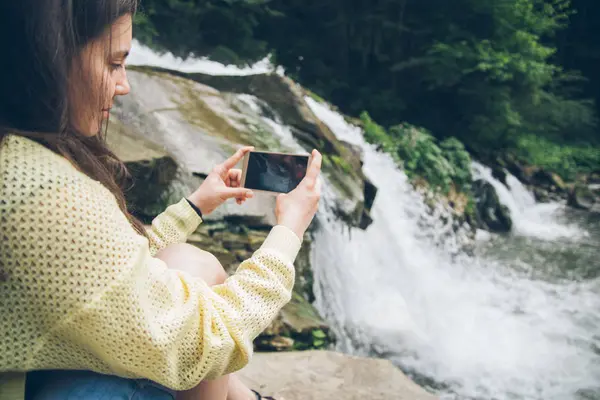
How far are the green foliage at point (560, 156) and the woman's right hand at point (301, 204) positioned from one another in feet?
36.3

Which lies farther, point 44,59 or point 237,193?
point 237,193

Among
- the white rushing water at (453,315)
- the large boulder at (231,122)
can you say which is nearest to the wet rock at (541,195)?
the white rushing water at (453,315)

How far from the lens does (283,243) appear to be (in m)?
1.21

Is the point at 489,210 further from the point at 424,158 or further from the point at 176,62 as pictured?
the point at 176,62

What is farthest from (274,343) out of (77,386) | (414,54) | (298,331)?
(414,54)

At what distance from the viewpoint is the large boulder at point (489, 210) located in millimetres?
8250

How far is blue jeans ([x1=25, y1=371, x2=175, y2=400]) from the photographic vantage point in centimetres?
104

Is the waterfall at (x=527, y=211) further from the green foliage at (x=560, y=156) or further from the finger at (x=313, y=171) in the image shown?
the finger at (x=313, y=171)

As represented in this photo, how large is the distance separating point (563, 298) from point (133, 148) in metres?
4.31

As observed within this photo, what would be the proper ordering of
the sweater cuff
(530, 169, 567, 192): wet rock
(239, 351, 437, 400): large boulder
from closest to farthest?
1. the sweater cuff
2. (239, 351, 437, 400): large boulder
3. (530, 169, 567, 192): wet rock

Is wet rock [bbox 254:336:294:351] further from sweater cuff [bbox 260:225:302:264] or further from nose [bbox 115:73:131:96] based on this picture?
nose [bbox 115:73:131:96]

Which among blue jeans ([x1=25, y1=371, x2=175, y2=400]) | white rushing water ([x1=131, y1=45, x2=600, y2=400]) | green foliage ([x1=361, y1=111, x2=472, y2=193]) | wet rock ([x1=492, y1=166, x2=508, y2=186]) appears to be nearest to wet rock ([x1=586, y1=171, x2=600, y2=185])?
wet rock ([x1=492, y1=166, x2=508, y2=186])

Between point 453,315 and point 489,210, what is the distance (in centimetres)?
426

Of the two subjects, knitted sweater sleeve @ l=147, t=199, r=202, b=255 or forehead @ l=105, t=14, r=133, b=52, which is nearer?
forehead @ l=105, t=14, r=133, b=52
